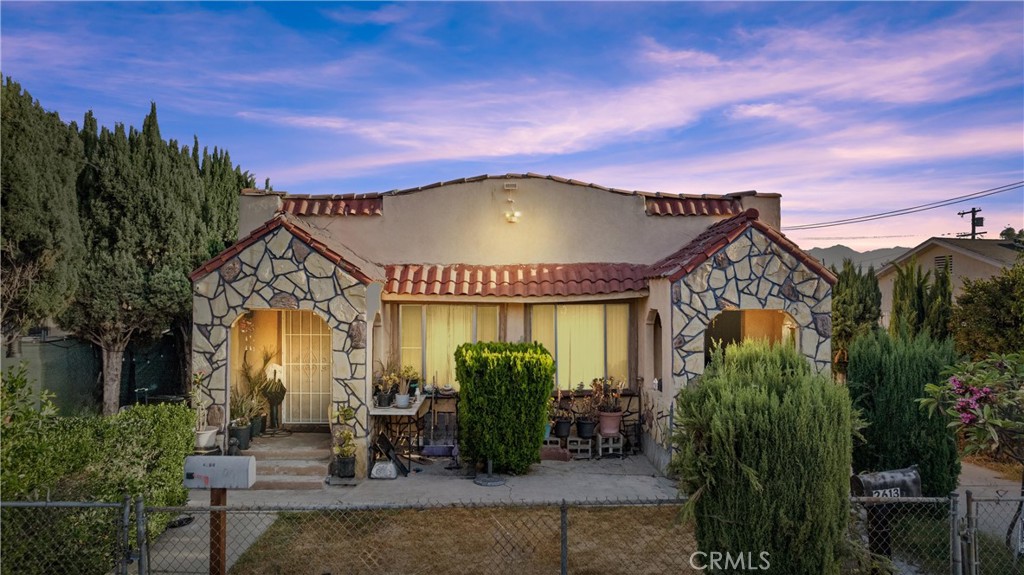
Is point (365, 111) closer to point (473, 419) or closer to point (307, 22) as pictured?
point (307, 22)

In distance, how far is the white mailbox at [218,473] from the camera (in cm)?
618

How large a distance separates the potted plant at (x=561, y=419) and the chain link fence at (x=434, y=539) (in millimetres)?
3165

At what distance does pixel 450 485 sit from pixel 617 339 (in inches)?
196

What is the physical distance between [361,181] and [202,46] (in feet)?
15.8

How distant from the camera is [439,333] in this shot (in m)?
12.9

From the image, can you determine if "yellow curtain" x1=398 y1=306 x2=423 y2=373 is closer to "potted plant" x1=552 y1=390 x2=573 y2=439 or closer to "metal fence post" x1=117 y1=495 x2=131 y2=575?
"potted plant" x1=552 y1=390 x2=573 y2=439

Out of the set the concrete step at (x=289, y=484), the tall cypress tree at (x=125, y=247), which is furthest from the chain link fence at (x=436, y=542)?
the tall cypress tree at (x=125, y=247)

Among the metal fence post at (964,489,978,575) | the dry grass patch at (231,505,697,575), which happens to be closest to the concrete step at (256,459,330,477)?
the dry grass patch at (231,505,697,575)

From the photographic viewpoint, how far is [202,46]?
1063 cm

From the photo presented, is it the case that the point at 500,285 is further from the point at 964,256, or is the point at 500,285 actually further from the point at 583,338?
the point at 964,256

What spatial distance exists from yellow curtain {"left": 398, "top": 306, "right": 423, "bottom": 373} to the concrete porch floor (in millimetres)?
2173

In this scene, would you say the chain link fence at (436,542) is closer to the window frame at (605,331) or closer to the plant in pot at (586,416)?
the plant in pot at (586,416)

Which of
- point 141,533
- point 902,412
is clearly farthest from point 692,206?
point 141,533

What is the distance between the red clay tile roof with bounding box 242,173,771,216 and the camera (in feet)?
43.8
